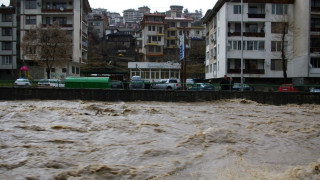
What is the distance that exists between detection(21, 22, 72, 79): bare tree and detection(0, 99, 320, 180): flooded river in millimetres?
30862

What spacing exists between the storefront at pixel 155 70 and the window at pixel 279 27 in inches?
731

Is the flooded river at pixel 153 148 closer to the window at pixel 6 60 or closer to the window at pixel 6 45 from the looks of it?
the window at pixel 6 60

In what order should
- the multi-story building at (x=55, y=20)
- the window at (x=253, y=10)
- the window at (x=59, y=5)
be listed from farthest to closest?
the window at (x=59, y=5), the multi-story building at (x=55, y=20), the window at (x=253, y=10)

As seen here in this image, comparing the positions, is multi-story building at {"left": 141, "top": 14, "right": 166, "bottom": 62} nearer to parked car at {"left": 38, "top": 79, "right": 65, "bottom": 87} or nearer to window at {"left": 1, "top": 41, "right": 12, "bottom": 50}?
window at {"left": 1, "top": 41, "right": 12, "bottom": 50}

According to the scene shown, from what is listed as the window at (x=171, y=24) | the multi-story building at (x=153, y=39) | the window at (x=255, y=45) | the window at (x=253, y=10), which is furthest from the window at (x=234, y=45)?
the window at (x=171, y=24)

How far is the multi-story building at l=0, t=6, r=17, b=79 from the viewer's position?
5662cm

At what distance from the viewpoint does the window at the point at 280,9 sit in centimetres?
4406

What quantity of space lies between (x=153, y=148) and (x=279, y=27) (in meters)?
39.1

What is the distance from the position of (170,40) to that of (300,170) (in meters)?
76.7

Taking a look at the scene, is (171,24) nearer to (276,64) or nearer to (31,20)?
(31,20)

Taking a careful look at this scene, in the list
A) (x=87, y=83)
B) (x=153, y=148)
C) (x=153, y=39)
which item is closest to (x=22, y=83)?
(x=87, y=83)

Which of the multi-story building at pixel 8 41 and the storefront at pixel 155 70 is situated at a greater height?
the multi-story building at pixel 8 41

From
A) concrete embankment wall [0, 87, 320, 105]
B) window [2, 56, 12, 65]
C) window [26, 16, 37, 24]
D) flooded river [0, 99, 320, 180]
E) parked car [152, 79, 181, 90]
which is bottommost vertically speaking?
flooded river [0, 99, 320, 180]

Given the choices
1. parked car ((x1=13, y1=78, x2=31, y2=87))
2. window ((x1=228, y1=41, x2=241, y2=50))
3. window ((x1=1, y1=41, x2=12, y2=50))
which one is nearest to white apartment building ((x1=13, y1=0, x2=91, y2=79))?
window ((x1=1, y1=41, x2=12, y2=50))
